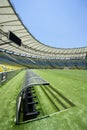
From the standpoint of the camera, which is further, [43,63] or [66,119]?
[43,63]

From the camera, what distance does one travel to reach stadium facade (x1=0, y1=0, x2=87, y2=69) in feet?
68.4

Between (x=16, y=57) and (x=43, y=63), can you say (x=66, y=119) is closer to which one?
(x=16, y=57)

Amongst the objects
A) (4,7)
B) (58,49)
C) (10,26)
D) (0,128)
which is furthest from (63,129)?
(58,49)

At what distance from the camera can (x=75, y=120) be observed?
2330mm

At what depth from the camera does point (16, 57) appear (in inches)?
1837

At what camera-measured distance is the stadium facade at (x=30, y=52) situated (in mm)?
20841

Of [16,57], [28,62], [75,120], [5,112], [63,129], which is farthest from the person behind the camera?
[28,62]

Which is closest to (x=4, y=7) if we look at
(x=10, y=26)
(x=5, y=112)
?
(x=10, y=26)

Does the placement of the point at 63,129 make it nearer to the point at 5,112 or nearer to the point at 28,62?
the point at 5,112

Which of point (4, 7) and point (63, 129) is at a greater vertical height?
point (4, 7)

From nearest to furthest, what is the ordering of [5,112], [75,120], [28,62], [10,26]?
[75,120], [5,112], [10,26], [28,62]

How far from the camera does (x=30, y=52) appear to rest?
4619 cm

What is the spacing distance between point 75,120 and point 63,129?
1.20 ft

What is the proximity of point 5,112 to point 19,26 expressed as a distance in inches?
823
